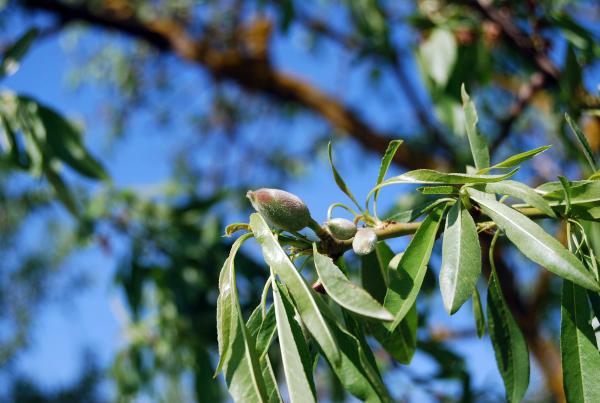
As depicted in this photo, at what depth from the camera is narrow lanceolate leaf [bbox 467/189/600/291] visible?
17.9 inches

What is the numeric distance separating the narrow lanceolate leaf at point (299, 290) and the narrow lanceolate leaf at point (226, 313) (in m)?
0.02

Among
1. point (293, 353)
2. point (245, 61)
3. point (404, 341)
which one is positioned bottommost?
point (245, 61)

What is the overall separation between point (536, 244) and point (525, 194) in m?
0.04

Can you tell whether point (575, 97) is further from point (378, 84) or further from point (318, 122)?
point (318, 122)

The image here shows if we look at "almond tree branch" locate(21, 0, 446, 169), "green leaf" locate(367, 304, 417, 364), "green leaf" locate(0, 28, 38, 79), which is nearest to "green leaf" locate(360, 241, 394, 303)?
"green leaf" locate(367, 304, 417, 364)

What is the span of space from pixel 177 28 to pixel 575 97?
1.97 meters

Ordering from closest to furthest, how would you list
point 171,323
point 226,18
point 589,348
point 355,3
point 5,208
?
point 589,348
point 171,323
point 355,3
point 5,208
point 226,18

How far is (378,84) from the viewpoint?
266cm

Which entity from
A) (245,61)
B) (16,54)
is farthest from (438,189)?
(245,61)

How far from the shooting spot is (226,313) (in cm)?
50

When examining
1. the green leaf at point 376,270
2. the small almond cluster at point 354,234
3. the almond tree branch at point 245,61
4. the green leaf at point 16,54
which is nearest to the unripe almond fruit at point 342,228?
the small almond cluster at point 354,234

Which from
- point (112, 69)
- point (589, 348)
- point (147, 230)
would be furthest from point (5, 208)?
point (589, 348)

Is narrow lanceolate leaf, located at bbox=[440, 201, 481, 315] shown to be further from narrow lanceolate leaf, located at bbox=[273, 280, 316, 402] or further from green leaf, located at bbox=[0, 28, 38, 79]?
green leaf, located at bbox=[0, 28, 38, 79]

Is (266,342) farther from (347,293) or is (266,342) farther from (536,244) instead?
(536,244)
